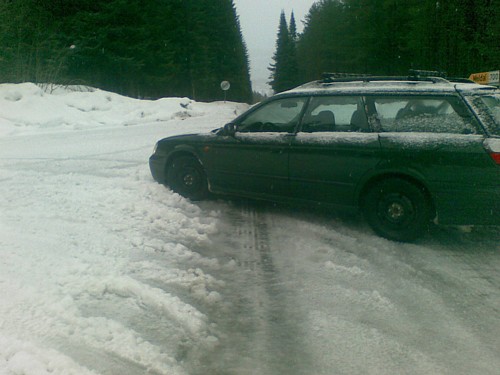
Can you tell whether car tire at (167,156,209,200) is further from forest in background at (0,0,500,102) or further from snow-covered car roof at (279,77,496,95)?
forest in background at (0,0,500,102)

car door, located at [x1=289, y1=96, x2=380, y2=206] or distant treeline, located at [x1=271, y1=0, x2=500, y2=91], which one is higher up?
distant treeline, located at [x1=271, y1=0, x2=500, y2=91]

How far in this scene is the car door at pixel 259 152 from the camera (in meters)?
5.85

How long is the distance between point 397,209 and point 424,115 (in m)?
1.05

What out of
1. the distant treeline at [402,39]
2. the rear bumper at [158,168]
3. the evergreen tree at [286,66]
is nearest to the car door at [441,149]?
the rear bumper at [158,168]

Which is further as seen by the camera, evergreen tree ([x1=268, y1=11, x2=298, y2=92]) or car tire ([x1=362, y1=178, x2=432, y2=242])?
evergreen tree ([x1=268, y1=11, x2=298, y2=92])

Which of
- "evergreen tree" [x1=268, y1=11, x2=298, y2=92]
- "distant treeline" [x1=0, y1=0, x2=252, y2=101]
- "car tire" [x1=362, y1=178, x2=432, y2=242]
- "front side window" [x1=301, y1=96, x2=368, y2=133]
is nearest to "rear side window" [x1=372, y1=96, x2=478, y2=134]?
"front side window" [x1=301, y1=96, x2=368, y2=133]

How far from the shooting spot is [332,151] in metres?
5.43

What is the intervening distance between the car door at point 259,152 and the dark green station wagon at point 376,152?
13mm

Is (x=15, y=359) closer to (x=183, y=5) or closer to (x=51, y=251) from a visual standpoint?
(x=51, y=251)

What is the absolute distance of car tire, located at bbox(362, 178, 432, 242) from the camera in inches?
198

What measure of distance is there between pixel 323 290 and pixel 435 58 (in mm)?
32814

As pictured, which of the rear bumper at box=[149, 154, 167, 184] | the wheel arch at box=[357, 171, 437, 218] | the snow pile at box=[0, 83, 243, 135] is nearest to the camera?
the wheel arch at box=[357, 171, 437, 218]

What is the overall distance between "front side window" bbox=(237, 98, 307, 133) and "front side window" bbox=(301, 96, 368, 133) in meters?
0.16

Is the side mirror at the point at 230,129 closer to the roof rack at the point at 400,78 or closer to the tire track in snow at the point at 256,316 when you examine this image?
the roof rack at the point at 400,78
